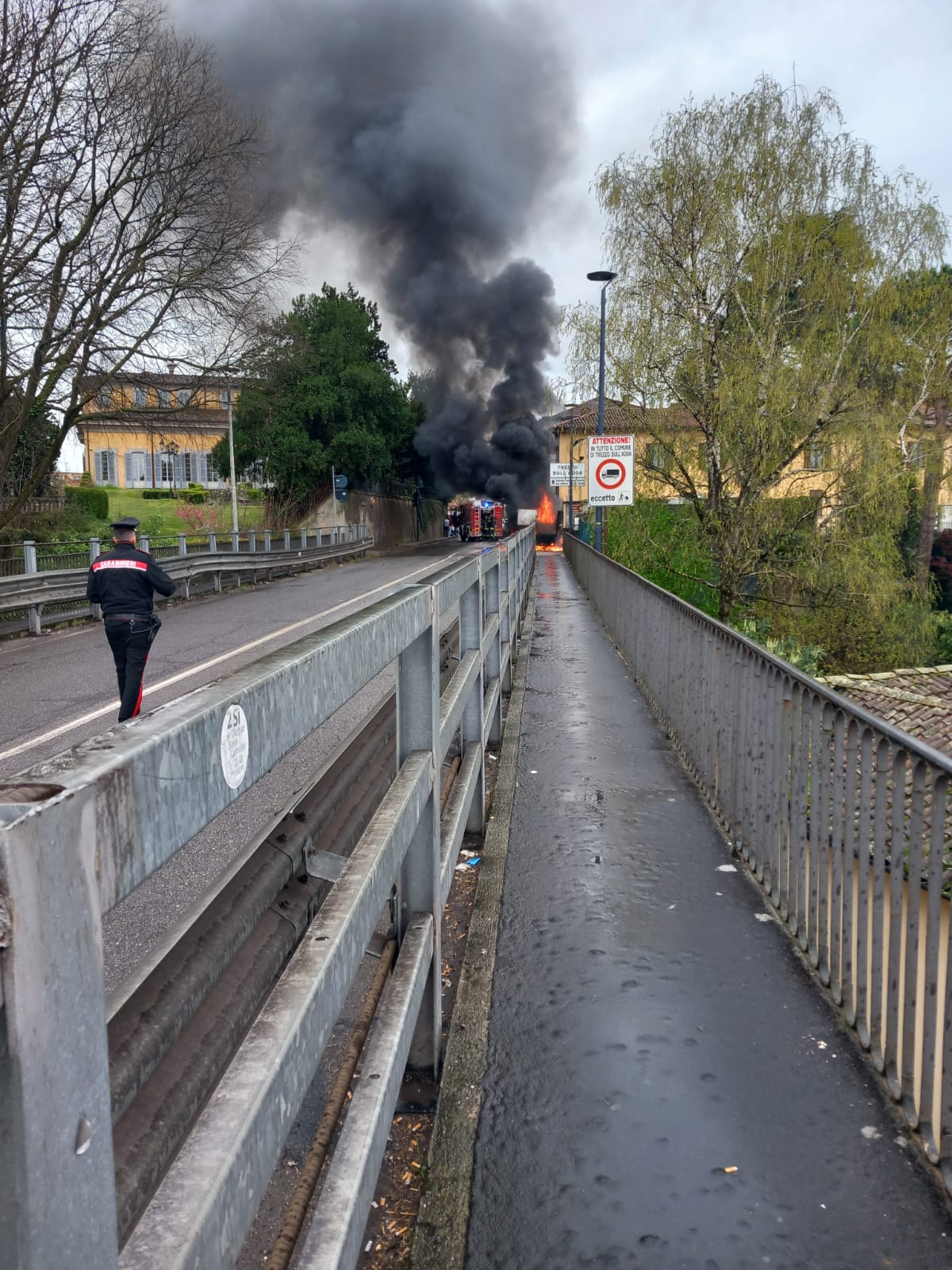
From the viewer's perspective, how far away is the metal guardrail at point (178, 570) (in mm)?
14578

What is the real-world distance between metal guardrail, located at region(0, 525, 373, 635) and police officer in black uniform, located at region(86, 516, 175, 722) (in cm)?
659

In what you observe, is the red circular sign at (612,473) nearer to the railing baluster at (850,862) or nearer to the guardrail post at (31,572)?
the guardrail post at (31,572)

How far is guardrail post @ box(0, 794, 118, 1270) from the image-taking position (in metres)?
0.71

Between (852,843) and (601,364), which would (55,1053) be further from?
(601,364)

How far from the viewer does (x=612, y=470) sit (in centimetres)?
1838

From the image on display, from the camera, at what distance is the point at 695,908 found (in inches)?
176

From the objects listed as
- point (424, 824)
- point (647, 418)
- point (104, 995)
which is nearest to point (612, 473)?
point (647, 418)

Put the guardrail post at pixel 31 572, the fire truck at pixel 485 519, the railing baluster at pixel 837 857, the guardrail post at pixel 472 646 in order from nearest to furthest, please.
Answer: the railing baluster at pixel 837 857 < the guardrail post at pixel 472 646 < the guardrail post at pixel 31 572 < the fire truck at pixel 485 519

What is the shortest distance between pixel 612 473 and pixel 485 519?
37894 millimetres

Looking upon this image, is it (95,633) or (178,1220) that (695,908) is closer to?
(178,1220)

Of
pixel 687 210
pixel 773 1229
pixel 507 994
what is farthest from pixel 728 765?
pixel 687 210

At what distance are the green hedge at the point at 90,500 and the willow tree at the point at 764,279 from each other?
23.5 m

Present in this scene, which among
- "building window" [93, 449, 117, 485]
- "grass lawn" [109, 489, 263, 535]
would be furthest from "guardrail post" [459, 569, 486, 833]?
"building window" [93, 449, 117, 485]

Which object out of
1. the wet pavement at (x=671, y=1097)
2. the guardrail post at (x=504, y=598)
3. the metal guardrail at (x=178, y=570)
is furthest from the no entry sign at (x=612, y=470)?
the wet pavement at (x=671, y=1097)
